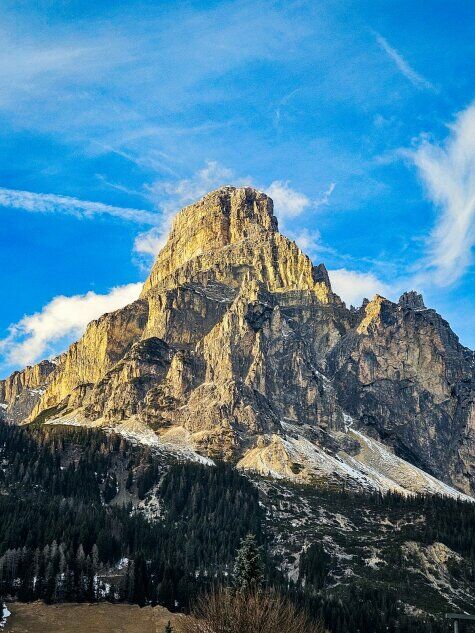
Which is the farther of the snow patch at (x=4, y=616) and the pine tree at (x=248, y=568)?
the snow patch at (x=4, y=616)

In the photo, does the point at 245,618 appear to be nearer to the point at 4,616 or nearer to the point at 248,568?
the point at 248,568

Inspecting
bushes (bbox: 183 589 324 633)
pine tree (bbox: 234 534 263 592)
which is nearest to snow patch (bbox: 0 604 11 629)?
pine tree (bbox: 234 534 263 592)

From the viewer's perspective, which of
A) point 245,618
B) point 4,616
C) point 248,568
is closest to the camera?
point 245,618

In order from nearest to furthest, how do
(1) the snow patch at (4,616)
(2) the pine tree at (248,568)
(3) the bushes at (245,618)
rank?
(3) the bushes at (245,618) → (2) the pine tree at (248,568) → (1) the snow patch at (4,616)

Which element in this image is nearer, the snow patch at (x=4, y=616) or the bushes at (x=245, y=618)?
the bushes at (x=245, y=618)

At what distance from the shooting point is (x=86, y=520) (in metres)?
200

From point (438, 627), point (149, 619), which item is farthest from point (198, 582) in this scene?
point (438, 627)

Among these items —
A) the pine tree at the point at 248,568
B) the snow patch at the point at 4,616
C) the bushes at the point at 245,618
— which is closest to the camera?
the bushes at the point at 245,618

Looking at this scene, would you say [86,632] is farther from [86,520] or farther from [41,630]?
[86,520]

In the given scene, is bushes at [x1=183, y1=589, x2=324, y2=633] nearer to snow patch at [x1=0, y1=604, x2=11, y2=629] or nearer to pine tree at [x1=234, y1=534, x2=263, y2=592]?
pine tree at [x1=234, y1=534, x2=263, y2=592]

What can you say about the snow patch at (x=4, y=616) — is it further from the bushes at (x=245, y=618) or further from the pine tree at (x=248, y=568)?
the bushes at (x=245, y=618)

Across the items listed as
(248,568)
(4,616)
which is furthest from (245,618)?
(4,616)

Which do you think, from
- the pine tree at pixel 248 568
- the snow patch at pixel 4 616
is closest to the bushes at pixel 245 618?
the pine tree at pixel 248 568

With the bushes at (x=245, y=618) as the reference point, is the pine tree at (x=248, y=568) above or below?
above
